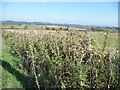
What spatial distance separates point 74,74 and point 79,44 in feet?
3.04

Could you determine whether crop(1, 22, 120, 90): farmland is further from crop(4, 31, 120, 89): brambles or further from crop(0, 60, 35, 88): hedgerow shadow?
crop(0, 60, 35, 88): hedgerow shadow

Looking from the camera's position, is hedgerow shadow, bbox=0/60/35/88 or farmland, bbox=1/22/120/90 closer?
farmland, bbox=1/22/120/90

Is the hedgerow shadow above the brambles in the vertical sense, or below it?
below

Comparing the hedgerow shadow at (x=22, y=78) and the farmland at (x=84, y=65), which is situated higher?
the farmland at (x=84, y=65)

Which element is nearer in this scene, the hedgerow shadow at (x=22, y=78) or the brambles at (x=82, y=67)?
the brambles at (x=82, y=67)

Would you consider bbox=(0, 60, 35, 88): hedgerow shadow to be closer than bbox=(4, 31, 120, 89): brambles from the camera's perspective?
No

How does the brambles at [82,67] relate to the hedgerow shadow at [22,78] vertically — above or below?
above

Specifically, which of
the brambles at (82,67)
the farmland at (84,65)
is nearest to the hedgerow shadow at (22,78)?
the farmland at (84,65)

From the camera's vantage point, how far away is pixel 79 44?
7.50 meters

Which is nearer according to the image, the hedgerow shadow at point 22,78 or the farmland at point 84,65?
the farmland at point 84,65

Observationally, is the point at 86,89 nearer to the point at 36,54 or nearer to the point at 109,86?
the point at 109,86

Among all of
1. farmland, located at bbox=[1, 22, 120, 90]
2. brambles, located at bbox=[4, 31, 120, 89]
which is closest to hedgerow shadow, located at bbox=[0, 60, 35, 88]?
farmland, located at bbox=[1, 22, 120, 90]

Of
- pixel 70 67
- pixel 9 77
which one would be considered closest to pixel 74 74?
pixel 70 67

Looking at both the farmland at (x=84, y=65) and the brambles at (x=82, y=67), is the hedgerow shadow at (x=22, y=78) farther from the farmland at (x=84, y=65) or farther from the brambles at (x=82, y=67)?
the brambles at (x=82, y=67)
